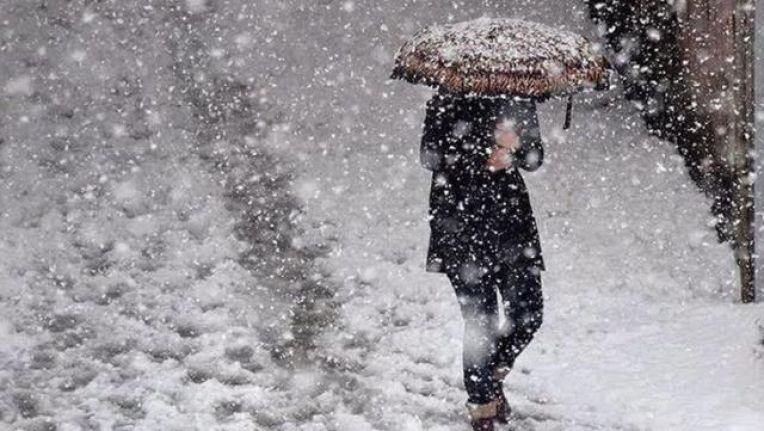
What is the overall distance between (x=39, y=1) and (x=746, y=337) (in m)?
9.39

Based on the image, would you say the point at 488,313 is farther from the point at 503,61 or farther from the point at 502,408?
the point at 503,61

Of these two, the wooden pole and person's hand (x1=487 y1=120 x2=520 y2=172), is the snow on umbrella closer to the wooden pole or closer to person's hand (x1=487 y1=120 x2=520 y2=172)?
person's hand (x1=487 y1=120 x2=520 y2=172)

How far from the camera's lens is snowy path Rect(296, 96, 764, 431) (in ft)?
17.4

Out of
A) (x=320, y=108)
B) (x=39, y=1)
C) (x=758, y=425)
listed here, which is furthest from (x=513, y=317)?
(x=39, y=1)

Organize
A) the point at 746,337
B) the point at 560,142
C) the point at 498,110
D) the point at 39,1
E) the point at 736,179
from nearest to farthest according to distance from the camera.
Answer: the point at 498,110
the point at 746,337
the point at 736,179
the point at 560,142
the point at 39,1

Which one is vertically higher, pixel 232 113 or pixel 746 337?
pixel 232 113

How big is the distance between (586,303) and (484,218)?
242cm

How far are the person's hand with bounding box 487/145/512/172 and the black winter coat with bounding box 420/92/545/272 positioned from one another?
26 mm

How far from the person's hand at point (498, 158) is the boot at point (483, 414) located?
3.88 feet

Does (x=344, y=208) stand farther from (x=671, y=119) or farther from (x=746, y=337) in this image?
(x=746, y=337)

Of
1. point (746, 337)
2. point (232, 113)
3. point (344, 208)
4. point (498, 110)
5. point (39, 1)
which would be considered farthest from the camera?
point (39, 1)

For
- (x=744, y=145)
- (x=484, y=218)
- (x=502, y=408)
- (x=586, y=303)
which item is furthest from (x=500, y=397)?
(x=744, y=145)

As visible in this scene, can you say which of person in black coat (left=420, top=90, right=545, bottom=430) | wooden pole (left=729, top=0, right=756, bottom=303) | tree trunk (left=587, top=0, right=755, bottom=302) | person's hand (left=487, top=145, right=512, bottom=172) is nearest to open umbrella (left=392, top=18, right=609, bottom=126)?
person in black coat (left=420, top=90, right=545, bottom=430)

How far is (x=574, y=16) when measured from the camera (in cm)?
1095
